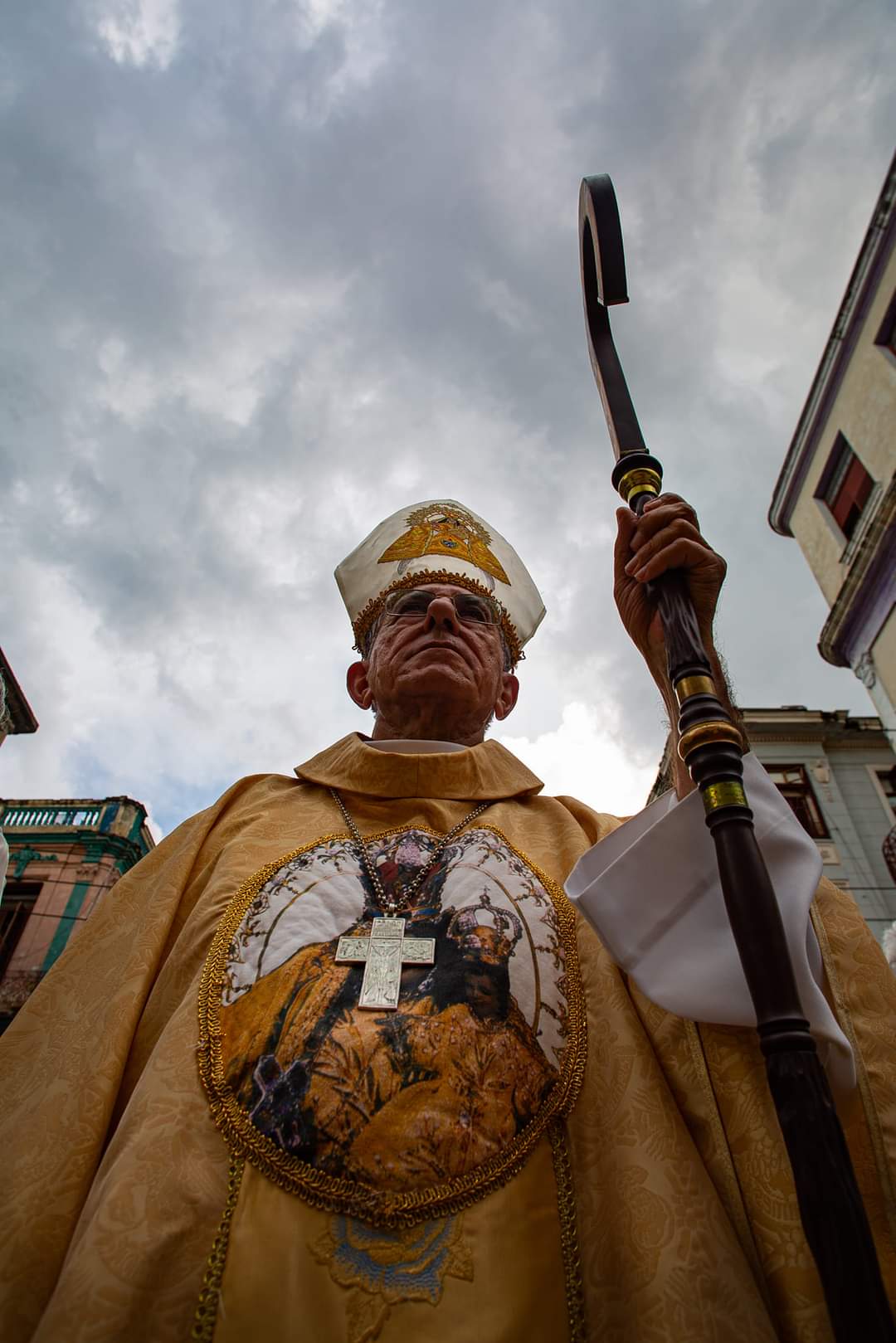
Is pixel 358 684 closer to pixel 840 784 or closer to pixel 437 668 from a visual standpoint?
pixel 437 668

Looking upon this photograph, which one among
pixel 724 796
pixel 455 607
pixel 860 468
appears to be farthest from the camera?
pixel 860 468

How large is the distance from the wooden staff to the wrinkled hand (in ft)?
0.13

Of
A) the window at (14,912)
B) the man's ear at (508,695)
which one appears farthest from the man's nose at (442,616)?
the window at (14,912)

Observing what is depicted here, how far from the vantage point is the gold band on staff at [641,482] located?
4.70 feet

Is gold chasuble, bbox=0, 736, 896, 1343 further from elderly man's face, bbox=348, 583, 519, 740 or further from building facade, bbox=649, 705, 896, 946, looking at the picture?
building facade, bbox=649, 705, 896, 946

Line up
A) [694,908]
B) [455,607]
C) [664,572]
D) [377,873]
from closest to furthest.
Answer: [694,908], [664,572], [377,873], [455,607]

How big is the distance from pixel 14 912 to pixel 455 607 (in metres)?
15.0

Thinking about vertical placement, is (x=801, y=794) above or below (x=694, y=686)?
above

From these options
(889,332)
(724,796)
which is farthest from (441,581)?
(889,332)

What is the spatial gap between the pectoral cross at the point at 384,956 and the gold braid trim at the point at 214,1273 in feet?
1.12

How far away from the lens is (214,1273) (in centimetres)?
100

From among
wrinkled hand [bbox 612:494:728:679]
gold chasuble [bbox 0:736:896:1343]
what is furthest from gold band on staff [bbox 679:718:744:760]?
gold chasuble [bbox 0:736:896:1343]

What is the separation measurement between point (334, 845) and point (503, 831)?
0.46 meters

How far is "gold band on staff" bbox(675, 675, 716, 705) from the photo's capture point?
109 centimetres
